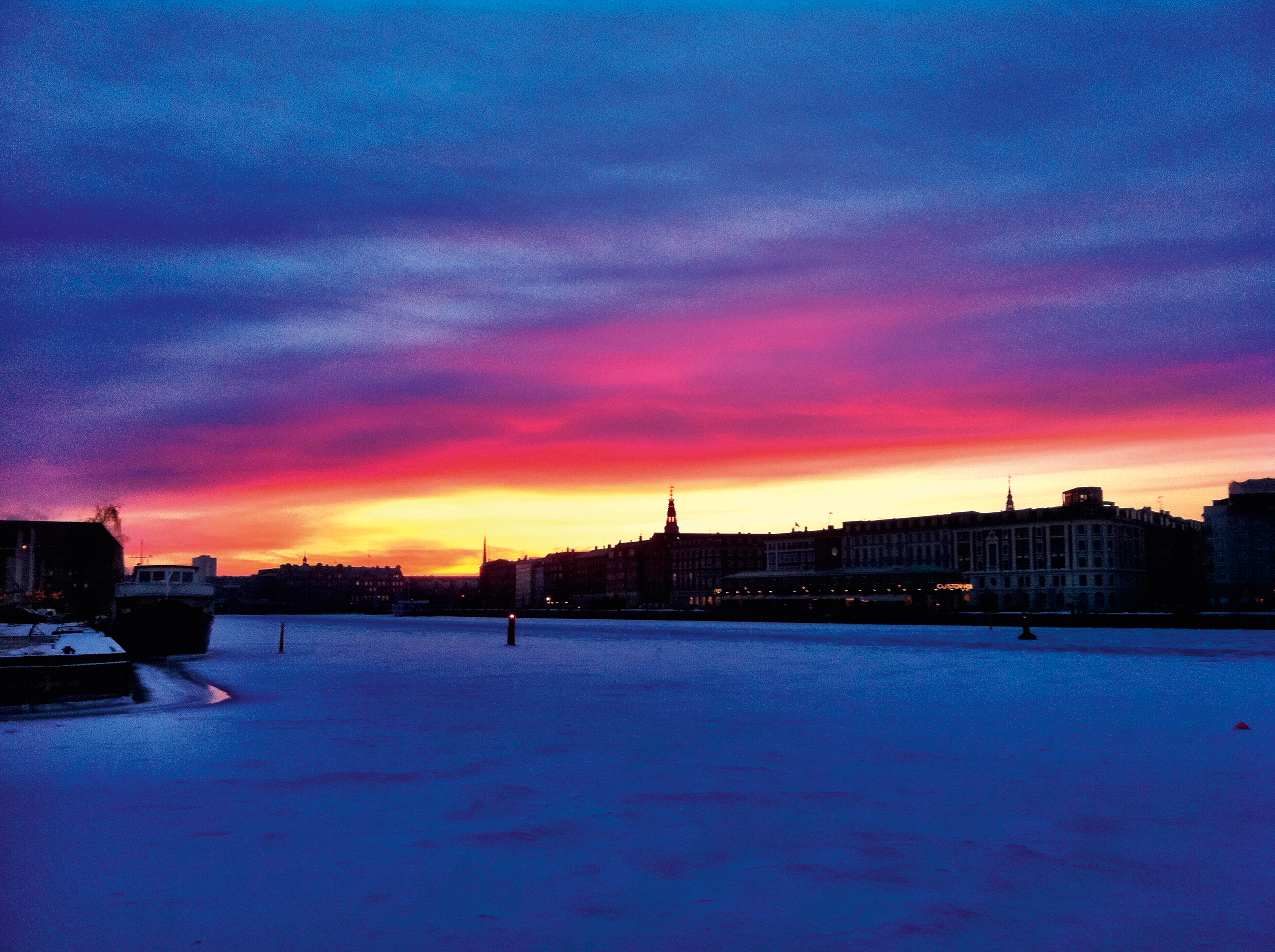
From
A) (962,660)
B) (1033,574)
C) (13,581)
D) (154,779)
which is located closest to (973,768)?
(154,779)

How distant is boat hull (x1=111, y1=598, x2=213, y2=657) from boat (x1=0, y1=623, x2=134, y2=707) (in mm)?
31219

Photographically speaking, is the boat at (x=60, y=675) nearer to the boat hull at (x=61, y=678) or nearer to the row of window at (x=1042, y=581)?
the boat hull at (x=61, y=678)

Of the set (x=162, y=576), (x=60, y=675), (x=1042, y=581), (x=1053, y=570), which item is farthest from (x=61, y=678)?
(x=1042, y=581)

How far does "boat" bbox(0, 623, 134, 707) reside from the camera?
28062 mm

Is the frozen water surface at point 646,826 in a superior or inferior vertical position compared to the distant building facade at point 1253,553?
inferior

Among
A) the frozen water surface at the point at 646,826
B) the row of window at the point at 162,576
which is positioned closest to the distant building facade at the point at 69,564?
the row of window at the point at 162,576

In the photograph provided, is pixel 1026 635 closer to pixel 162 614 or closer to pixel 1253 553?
pixel 162 614

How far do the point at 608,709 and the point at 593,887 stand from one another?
56.5 feet

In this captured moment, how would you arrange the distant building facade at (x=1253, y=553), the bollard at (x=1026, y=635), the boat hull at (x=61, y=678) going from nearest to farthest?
the boat hull at (x=61, y=678)
the bollard at (x=1026, y=635)
the distant building facade at (x=1253, y=553)

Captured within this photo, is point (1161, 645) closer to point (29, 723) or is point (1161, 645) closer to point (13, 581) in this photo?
point (29, 723)

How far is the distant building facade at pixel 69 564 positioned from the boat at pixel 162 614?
75922 mm

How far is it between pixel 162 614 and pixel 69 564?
11563 centimetres

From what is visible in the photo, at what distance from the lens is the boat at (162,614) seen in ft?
206

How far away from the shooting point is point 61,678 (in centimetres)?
2905
